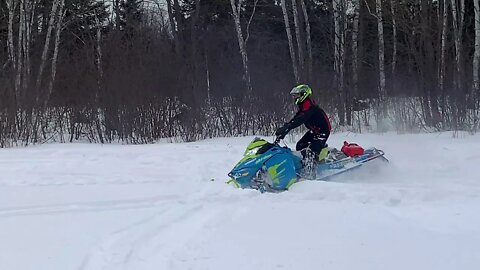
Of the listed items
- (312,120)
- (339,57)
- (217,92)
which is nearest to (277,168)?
(312,120)

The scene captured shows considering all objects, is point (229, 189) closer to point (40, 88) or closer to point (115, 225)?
point (115, 225)

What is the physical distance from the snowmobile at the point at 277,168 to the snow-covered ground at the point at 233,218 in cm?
22

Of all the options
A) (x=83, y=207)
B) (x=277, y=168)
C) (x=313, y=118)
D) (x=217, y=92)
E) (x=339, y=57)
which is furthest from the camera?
(x=339, y=57)

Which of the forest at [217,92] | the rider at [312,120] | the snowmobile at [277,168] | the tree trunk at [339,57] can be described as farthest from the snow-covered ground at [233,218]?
the tree trunk at [339,57]

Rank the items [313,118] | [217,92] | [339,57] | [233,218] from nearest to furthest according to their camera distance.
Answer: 1. [233,218]
2. [313,118]
3. [217,92]
4. [339,57]

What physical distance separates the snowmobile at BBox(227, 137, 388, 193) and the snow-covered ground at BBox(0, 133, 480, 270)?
8.6 inches

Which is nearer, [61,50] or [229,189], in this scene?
[229,189]

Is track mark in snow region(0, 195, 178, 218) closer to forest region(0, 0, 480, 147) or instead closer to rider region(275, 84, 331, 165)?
rider region(275, 84, 331, 165)

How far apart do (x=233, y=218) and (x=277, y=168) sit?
170 cm

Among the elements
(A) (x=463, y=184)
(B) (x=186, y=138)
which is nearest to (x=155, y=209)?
(A) (x=463, y=184)

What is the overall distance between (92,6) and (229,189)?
21089mm

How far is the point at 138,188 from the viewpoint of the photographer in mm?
8383

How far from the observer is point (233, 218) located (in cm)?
623

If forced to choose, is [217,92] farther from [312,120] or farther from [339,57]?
[312,120]
